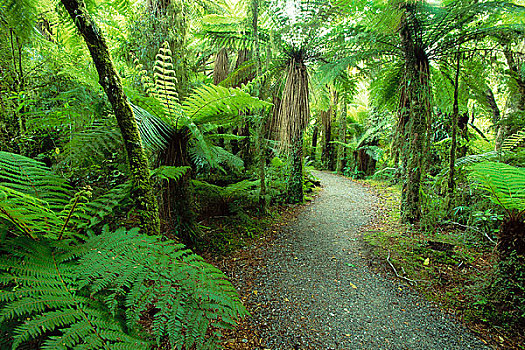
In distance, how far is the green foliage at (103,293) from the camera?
0.72m

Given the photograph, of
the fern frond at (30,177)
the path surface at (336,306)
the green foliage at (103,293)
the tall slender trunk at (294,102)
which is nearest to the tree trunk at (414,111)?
the path surface at (336,306)

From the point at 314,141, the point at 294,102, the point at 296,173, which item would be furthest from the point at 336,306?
the point at 314,141

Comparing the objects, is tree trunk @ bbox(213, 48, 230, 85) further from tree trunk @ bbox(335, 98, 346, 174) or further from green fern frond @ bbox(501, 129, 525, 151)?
tree trunk @ bbox(335, 98, 346, 174)

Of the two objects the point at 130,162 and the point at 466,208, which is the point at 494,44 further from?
the point at 130,162

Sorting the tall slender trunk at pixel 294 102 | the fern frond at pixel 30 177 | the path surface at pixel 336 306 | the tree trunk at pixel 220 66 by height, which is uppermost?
the tree trunk at pixel 220 66

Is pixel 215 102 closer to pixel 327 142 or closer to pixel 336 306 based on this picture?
pixel 336 306

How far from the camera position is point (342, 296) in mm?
2396

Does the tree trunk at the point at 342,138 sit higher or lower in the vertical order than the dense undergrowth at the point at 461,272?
higher

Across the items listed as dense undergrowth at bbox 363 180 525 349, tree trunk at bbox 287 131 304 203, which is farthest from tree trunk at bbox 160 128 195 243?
tree trunk at bbox 287 131 304 203

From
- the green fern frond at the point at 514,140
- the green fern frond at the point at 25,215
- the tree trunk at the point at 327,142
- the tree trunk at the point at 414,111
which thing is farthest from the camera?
the tree trunk at the point at 327,142

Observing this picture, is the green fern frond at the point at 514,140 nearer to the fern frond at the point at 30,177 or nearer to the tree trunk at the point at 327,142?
the fern frond at the point at 30,177

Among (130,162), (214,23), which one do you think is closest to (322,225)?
(130,162)

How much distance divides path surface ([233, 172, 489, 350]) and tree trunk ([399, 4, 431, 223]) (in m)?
1.34

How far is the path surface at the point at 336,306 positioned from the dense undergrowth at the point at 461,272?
0.20m
